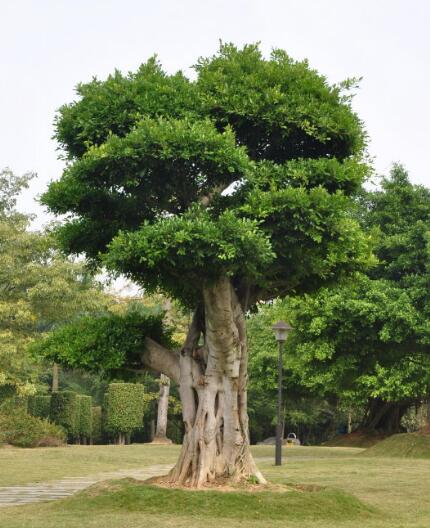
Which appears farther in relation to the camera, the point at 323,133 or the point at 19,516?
the point at 323,133

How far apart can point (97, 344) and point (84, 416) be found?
24.8m

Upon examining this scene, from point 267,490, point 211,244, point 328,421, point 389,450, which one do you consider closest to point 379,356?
point 389,450

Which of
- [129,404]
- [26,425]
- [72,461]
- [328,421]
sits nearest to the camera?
[72,461]

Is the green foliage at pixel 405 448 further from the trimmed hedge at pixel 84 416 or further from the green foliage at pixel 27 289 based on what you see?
the trimmed hedge at pixel 84 416

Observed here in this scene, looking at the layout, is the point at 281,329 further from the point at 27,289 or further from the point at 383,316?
the point at 27,289

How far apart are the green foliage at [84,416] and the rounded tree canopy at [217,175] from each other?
23922mm

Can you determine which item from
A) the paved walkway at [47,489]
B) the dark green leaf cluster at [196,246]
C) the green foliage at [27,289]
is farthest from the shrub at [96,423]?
the dark green leaf cluster at [196,246]

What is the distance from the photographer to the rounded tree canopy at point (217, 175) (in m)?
Result: 10.9

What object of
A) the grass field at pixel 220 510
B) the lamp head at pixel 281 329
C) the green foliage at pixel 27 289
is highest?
the green foliage at pixel 27 289

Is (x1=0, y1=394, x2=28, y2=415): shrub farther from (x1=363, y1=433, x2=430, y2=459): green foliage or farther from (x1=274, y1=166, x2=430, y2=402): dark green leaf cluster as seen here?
(x1=363, y1=433, x2=430, y2=459): green foliage

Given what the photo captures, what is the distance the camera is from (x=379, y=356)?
25688 mm

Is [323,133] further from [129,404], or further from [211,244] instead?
[129,404]

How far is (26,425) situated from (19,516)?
1949 cm

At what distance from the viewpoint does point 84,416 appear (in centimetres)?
3684
